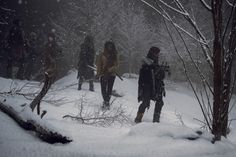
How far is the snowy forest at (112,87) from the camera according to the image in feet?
6.39

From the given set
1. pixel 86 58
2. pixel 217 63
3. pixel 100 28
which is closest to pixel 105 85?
pixel 86 58

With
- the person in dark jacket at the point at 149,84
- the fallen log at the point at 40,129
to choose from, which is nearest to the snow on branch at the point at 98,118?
the person in dark jacket at the point at 149,84

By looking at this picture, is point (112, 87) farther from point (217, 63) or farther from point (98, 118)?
point (217, 63)

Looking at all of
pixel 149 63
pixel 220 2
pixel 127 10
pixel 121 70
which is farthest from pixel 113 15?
pixel 220 2

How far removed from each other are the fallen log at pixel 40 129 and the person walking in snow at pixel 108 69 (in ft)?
19.6

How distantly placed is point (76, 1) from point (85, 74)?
13.6 meters

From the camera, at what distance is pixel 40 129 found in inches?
75.2

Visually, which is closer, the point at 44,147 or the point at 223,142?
the point at 44,147

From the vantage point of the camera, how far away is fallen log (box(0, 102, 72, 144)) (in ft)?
6.11

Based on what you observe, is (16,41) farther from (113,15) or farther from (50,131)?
(113,15)

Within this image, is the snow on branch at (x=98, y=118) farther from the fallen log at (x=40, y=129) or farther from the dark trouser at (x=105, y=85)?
the fallen log at (x=40, y=129)

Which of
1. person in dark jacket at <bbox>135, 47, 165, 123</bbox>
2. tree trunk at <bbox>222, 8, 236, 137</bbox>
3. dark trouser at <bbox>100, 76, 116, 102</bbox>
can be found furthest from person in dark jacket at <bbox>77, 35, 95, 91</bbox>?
tree trunk at <bbox>222, 8, 236, 137</bbox>

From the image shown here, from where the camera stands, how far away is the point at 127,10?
24.2m

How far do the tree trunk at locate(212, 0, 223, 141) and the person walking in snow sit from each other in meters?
5.63
